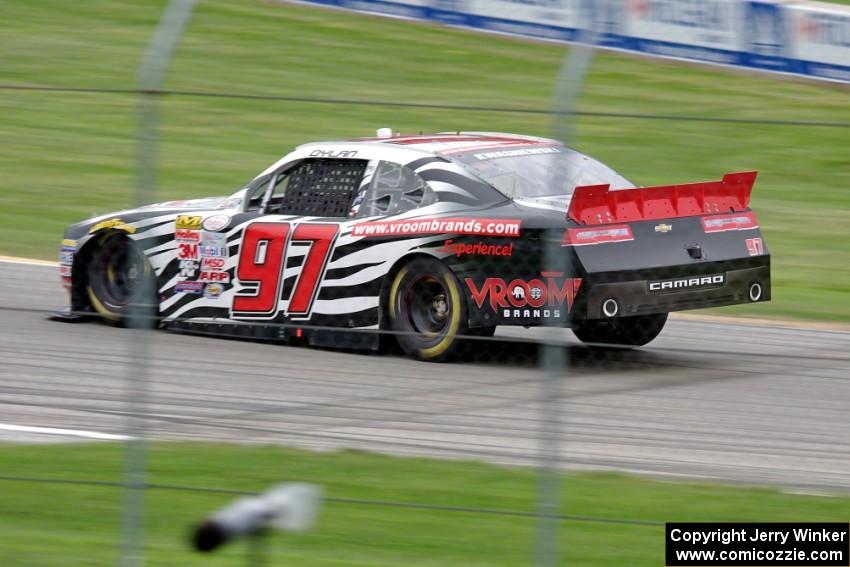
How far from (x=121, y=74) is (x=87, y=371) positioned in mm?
10718

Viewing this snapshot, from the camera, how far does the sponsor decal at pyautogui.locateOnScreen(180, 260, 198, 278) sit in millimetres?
9766

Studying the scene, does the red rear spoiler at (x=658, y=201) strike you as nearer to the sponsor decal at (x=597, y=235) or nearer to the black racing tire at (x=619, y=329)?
the sponsor decal at (x=597, y=235)

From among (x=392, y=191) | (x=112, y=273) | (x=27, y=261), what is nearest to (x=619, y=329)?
(x=392, y=191)

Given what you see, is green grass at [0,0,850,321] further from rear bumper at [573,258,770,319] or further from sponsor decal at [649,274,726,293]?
sponsor decal at [649,274,726,293]

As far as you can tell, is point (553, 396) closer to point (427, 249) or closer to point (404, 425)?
point (404, 425)

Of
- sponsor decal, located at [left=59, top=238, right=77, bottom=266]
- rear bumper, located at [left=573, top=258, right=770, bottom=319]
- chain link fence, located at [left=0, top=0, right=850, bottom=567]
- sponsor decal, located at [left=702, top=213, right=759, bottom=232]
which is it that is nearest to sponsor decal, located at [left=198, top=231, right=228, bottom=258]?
sponsor decal, located at [left=59, top=238, right=77, bottom=266]

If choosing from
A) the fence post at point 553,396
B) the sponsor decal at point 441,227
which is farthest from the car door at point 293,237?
the fence post at point 553,396

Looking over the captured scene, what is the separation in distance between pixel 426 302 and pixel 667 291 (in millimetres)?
1462

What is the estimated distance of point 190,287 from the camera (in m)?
9.77

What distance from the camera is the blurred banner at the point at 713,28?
1357 centimetres

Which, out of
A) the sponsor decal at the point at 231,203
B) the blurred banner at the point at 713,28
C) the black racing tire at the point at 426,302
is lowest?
the black racing tire at the point at 426,302

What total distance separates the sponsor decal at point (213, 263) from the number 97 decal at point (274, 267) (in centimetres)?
15

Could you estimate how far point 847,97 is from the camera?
1063 centimetres

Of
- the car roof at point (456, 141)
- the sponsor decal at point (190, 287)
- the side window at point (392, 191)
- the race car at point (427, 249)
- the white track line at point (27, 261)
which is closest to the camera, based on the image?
the race car at point (427, 249)
